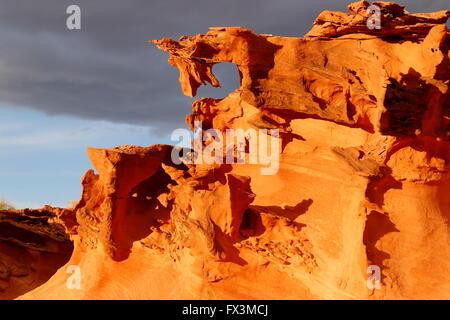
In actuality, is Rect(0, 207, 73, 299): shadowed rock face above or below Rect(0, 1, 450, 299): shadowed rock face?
below

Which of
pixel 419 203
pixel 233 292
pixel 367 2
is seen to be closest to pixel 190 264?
pixel 233 292

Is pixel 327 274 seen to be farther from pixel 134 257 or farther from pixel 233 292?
pixel 134 257

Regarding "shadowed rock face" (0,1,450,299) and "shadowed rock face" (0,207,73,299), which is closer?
"shadowed rock face" (0,1,450,299)

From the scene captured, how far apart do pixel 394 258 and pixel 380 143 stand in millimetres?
1576

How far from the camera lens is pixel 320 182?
741cm

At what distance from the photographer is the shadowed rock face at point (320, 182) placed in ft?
20.0

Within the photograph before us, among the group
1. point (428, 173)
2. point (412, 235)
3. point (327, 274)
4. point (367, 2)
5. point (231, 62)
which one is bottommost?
point (327, 274)

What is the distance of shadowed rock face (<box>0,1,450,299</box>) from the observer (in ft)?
20.0

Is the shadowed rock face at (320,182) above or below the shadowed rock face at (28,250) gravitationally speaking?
above

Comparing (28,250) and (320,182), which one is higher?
(320,182)

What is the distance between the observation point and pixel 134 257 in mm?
8430

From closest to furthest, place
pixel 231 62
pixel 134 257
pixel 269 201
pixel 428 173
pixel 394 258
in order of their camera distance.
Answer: pixel 394 258 → pixel 428 173 → pixel 231 62 → pixel 269 201 → pixel 134 257

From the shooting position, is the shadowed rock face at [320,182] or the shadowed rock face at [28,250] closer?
the shadowed rock face at [320,182]

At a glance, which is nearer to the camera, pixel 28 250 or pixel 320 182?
pixel 320 182
